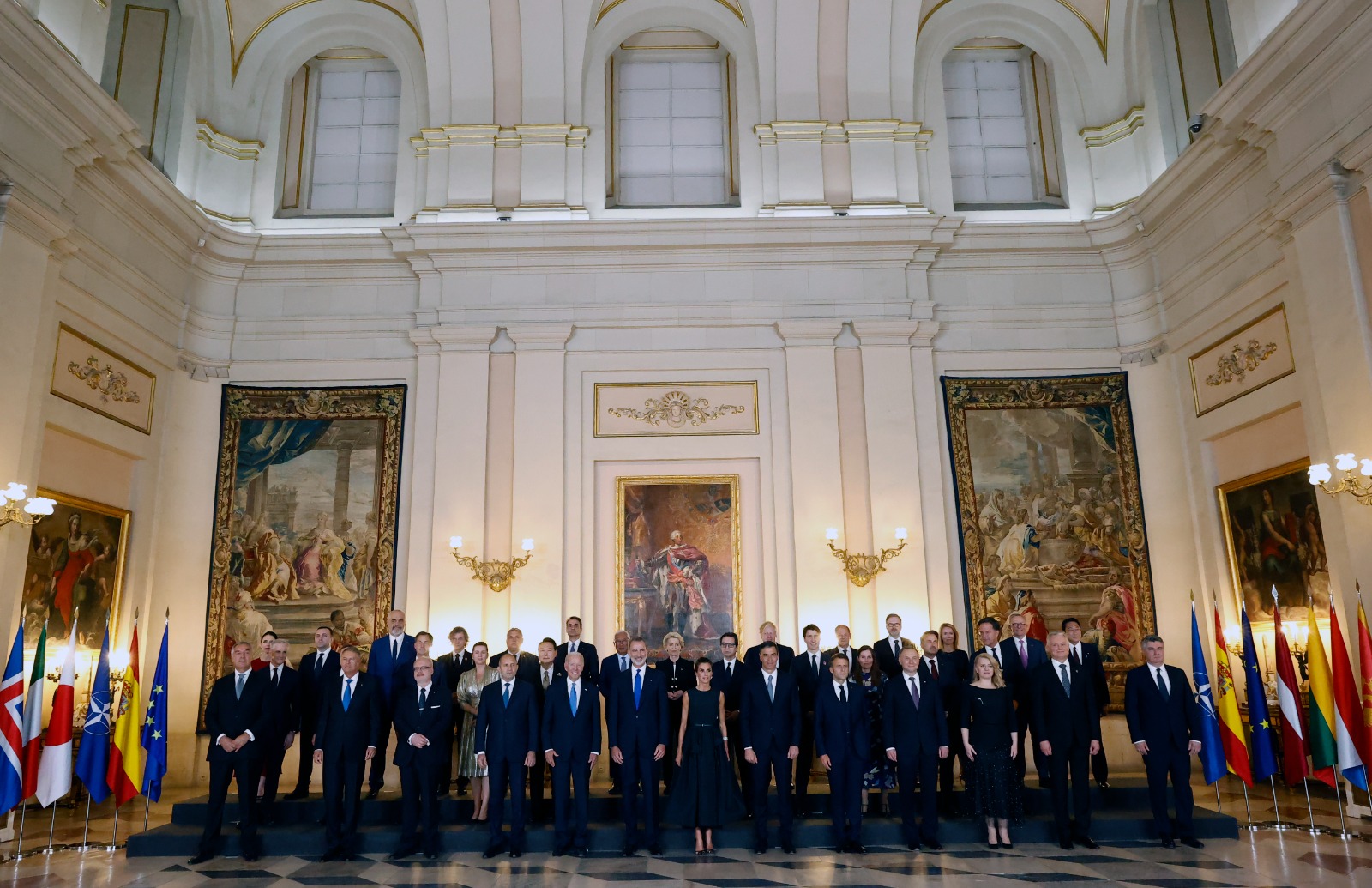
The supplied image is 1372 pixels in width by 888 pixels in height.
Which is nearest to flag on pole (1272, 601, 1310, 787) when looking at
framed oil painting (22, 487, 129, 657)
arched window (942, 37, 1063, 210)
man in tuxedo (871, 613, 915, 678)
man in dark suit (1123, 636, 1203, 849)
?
man in dark suit (1123, 636, 1203, 849)

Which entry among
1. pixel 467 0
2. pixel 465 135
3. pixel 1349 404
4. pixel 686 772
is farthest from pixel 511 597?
pixel 1349 404

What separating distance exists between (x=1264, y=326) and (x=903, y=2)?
584cm

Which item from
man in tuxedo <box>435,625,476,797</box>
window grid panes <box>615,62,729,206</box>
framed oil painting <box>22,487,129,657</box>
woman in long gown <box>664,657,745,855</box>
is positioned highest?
window grid panes <box>615,62,729,206</box>

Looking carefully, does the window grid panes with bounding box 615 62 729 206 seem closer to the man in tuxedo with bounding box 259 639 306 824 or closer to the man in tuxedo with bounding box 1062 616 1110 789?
the man in tuxedo with bounding box 1062 616 1110 789

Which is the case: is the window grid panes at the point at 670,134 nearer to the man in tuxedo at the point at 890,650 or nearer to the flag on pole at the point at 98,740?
the man in tuxedo at the point at 890,650

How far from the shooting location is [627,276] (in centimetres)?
1187

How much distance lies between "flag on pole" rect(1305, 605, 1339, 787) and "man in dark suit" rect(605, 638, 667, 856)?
517 cm

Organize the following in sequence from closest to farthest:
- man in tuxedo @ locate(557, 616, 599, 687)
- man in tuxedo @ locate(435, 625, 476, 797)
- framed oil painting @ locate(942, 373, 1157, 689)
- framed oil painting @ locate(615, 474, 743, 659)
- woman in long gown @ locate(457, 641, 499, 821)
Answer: woman in long gown @ locate(457, 641, 499, 821), man in tuxedo @ locate(435, 625, 476, 797), man in tuxedo @ locate(557, 616, 599, 687), framed oil painting @ locate(615, 474, 743, 659), framed oil painting @ locate(942, 373, 1157, 689)

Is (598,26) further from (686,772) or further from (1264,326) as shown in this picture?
(686,772)

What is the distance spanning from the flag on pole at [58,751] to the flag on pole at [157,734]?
0.62 m

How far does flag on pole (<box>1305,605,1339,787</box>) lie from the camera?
7.70 meters

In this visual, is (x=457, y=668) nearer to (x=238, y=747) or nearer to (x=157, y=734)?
(x=238, y=747)

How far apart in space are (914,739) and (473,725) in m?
3.63

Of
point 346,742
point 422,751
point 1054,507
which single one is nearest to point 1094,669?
point 1054,507
